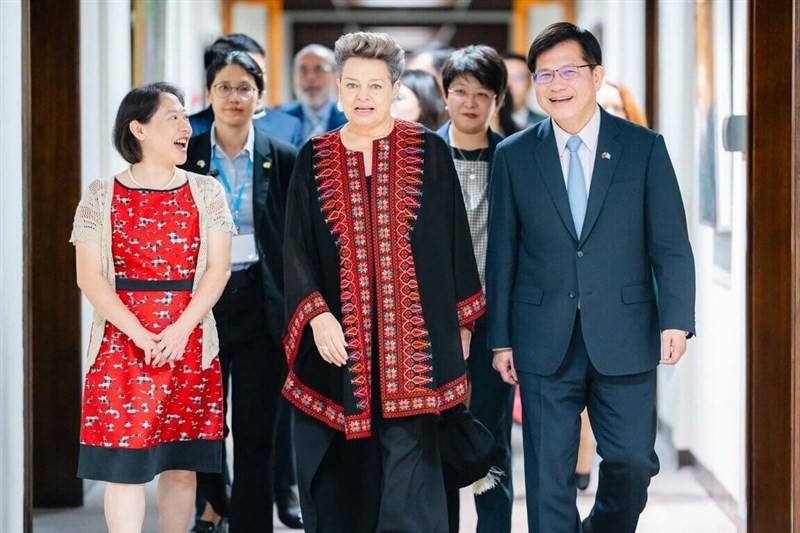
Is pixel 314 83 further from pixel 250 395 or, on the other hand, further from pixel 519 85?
pixel 250 395

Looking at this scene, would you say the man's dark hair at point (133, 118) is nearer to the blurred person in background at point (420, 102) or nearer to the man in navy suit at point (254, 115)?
the man in navy suit at point (254, 115)

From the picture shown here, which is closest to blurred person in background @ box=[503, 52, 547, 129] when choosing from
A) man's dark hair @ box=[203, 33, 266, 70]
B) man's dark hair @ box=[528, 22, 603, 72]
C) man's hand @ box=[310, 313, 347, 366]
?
man's dark hair @ box=[203, 33, 266, 70]

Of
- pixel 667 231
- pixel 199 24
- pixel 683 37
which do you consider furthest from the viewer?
pixel 199 24

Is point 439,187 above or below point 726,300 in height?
above

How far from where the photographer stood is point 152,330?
398 cm

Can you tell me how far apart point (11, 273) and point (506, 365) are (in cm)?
152

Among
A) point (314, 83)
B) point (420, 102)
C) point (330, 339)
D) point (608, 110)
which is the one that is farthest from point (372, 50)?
point (314, 83)

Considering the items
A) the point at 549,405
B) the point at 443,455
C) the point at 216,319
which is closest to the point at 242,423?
the point at 216,319

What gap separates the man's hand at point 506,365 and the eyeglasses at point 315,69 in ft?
11.6

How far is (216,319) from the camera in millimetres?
4500

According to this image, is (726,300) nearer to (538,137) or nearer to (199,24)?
(538,137)

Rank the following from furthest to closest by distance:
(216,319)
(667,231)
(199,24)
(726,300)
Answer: (199,24) → (726,300) → (216,319) → (667,231)

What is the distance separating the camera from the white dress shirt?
3.98 meters

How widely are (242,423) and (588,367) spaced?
Result: 4.13 ft
